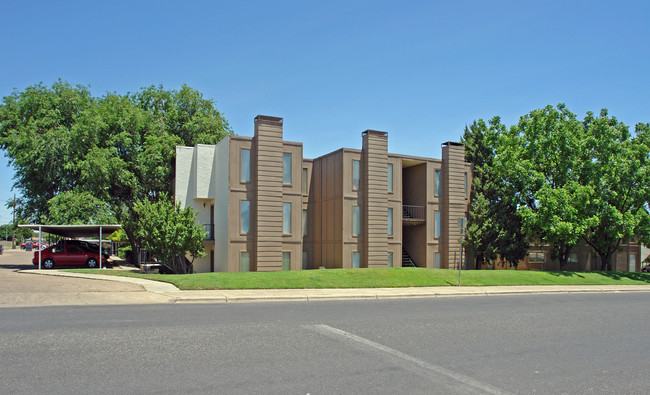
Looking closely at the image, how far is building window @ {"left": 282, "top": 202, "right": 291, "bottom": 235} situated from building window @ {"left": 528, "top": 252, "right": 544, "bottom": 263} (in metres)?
19.3

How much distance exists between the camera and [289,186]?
95.0ft

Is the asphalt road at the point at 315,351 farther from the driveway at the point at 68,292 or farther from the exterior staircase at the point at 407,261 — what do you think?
the exterior staircase at the point at 407,261

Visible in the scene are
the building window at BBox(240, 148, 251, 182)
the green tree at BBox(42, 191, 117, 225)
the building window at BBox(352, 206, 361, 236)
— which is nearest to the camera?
the building window at BBox(240, 148, 251, 182)

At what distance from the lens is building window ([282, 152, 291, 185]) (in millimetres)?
28938

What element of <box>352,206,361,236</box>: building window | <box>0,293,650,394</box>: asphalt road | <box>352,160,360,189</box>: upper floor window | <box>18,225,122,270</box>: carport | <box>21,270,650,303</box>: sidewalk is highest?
<box>352,160,360,189</box>: upper floor window

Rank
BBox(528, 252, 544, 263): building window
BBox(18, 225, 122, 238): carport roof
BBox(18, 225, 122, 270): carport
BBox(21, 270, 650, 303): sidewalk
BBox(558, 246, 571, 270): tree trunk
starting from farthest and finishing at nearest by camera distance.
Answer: BBox(528, 252, 544, 263): building window → BBox(558, 246, 571, 270): tree trunk → BBox(18, 225, 122, 238): carport roof → BBox(18, 225, 122, 270): carport → BBox(21, 270, 650, 303): sidewalk

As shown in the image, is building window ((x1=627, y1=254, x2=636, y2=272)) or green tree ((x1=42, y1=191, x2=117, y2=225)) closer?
green tree ((x1=42, y1=191, x2=117, y2=225))

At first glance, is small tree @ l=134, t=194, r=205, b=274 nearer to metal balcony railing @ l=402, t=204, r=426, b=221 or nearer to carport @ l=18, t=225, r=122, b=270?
carport @ l=18, t=225, r=122, b=270

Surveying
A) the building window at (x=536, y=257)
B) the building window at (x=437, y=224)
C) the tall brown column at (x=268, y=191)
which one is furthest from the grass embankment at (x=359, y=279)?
the building window at (x=536, y=257)

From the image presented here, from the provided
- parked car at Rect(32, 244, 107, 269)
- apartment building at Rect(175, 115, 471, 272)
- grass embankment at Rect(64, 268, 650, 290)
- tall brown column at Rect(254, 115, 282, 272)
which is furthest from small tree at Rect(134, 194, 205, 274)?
parked car at Rect(32, 244, 107, 269)

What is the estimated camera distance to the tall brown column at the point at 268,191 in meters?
27.2

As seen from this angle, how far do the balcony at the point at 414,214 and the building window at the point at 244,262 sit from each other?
1058 cm

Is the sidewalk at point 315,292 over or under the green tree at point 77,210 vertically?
under

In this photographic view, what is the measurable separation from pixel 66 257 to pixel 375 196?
1796cm
